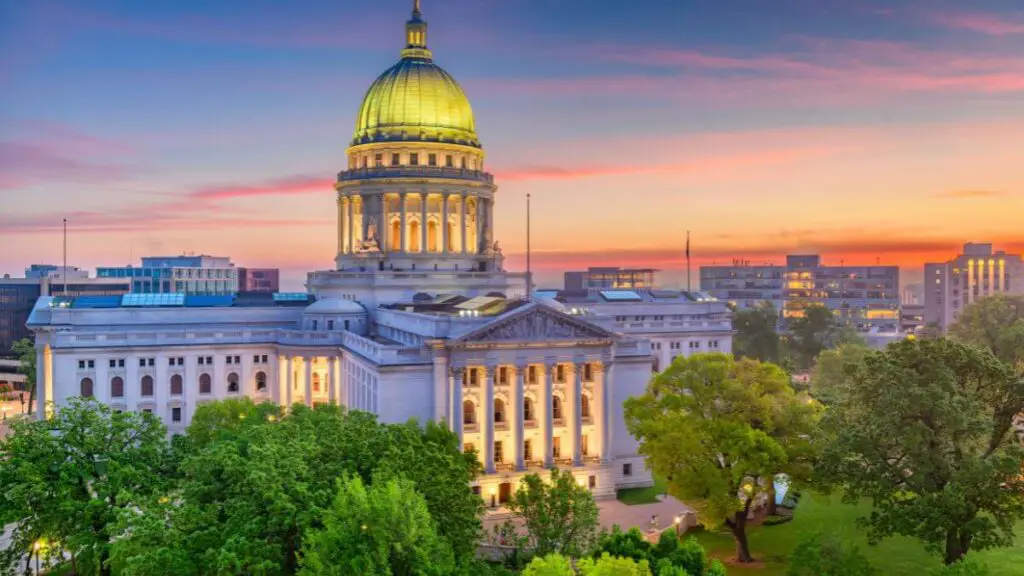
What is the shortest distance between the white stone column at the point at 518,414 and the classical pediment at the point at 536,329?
2.70 meters

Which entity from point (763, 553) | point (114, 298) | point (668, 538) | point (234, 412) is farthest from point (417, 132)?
point (668, 538)

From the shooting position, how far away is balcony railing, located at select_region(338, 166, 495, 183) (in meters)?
108

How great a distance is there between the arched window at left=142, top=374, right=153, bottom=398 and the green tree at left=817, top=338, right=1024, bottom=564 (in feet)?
238

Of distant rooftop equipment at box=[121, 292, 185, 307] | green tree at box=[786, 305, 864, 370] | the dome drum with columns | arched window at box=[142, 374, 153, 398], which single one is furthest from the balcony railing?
green tree at box=[786, 305, 864, 370]

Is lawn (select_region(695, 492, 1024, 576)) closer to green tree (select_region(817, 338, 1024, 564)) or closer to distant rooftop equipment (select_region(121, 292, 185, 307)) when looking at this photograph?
green tree (select_region(817, 338, 1024, 564))

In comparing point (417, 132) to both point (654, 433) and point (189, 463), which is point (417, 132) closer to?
point (654, 433)

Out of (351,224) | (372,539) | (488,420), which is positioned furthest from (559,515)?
(351,224)

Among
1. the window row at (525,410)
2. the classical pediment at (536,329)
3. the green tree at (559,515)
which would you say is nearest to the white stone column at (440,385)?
the window row at (525,410)

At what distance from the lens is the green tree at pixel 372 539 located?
3566 centimetres

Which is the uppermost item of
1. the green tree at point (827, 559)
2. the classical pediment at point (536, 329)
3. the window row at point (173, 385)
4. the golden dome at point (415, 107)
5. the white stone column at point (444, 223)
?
the golden dome at point (415, 107)

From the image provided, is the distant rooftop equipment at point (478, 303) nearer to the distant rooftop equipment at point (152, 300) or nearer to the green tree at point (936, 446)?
the green tree at point (936, 446)

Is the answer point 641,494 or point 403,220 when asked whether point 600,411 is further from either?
point 403,220

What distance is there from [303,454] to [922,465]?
1351 inches

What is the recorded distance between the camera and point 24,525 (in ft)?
142
